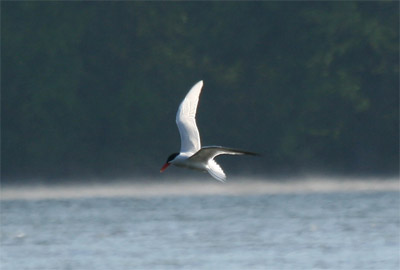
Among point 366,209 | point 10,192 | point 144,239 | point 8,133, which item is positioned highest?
point 8,133

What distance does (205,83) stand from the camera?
39906 millimetres

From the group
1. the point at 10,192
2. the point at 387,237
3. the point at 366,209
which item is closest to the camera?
the point at 387,237

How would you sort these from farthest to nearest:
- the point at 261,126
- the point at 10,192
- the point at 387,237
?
the point at 261,126 < the point at 10,192 < the point at 387,237

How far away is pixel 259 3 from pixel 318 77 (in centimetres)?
333

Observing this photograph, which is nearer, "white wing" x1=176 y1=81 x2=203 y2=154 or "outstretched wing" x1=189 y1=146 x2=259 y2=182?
"outstretched wing" x1=189 y1=146 x2=259 y2=182

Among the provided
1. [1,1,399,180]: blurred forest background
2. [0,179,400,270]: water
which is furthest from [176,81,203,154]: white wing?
[1,1,399,180]: blurred forest background

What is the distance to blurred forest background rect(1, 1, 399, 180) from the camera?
39719mm

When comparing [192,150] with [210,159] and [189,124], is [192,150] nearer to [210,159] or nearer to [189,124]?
[189,124]

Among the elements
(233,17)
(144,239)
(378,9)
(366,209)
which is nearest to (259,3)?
(233,17)

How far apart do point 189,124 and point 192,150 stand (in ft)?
1.88

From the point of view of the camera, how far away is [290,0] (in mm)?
40562

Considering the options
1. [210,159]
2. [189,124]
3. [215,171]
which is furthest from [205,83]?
[215,171]

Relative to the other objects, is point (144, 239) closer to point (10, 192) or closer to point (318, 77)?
point (10, 192)

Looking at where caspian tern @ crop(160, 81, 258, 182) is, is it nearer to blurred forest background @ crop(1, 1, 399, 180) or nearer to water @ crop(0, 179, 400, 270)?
water @ crop(0, 179, 400, 270)
